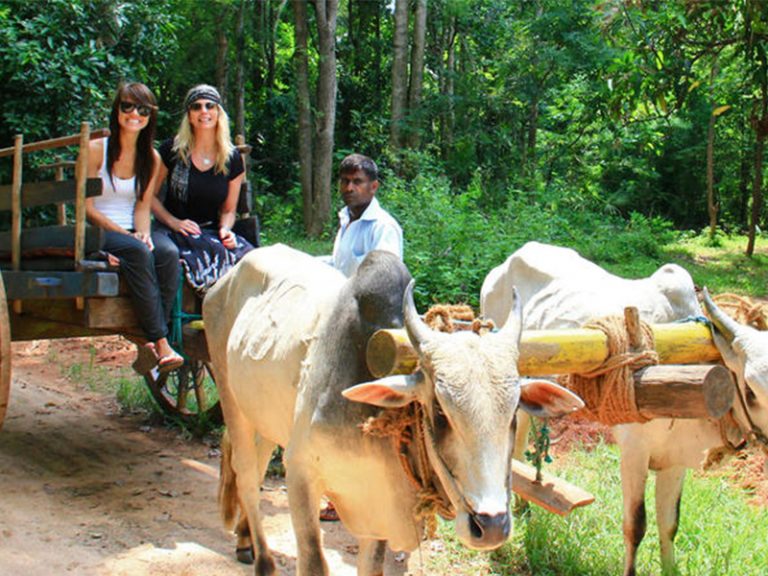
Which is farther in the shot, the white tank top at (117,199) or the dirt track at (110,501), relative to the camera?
the white tank top at (117,199)

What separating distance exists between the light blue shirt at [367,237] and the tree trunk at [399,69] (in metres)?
11.9

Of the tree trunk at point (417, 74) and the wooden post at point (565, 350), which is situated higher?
the tree trunk at point (417, 74)

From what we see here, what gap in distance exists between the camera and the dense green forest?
8945 millimetres

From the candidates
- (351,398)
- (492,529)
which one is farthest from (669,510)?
(351,398)

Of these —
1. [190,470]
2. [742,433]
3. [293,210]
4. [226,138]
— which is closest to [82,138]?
[226,138]

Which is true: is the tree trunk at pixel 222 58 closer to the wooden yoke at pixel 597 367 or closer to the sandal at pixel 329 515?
the sandal at pixel 329 515

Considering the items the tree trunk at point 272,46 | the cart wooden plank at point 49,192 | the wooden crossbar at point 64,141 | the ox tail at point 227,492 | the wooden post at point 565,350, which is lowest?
the ox tail at point 227,492

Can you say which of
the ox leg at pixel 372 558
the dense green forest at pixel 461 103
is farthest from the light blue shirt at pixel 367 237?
the dense green forest at pixel 461 103

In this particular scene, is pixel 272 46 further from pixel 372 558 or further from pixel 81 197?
pixel 372 558

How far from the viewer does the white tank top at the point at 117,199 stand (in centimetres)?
550

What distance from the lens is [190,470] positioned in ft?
20.8

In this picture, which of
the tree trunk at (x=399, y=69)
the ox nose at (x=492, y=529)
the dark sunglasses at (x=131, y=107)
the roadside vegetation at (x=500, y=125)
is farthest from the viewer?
the tree trunk at (x=399, y=69)

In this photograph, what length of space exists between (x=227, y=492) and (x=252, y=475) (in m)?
0.37

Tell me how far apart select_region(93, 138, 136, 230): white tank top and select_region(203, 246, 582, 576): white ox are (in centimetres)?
101
